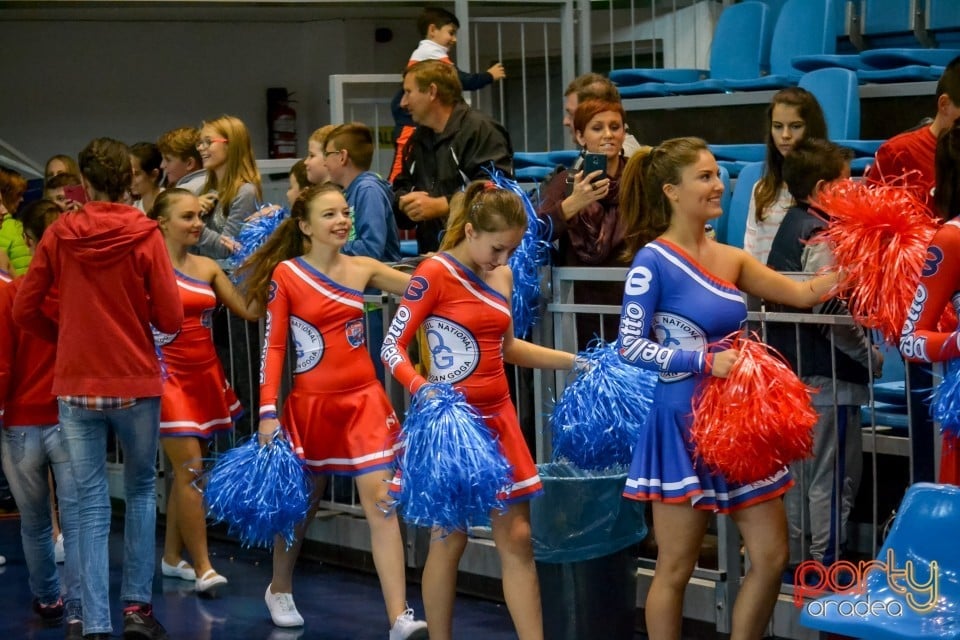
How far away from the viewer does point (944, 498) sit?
3.19m

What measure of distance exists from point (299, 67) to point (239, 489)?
877cm

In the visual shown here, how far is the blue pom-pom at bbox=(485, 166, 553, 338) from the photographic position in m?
4.72

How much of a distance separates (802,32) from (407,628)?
16.1 feet

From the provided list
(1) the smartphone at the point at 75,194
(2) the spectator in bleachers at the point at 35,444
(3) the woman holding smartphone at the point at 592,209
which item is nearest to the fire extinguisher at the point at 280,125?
(1) the smartphone at the point at 75,194

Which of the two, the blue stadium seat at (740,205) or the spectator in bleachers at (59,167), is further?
the spectator in bleachers at (59,167)

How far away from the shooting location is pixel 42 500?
5.10m

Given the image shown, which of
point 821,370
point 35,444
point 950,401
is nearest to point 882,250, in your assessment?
point 950,401

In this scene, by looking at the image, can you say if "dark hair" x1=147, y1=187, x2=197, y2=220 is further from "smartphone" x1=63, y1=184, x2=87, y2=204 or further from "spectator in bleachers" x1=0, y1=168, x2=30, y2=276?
"spectator in bleachers" x1=0, y1=168, x2=30, y2=276

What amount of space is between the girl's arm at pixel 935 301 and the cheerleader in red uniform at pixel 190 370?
2.66m

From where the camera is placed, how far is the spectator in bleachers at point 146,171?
255 inches

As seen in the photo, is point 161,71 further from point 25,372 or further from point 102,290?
point 102,290

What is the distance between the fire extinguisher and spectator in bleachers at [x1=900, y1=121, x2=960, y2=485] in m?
9.60

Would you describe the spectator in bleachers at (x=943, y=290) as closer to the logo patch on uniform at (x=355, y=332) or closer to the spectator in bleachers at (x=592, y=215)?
the spectator in bleachers at (x=592, y=215)

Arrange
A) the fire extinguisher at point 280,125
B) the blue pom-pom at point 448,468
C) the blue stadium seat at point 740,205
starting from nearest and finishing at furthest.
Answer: the blue pom-pom at point 448,468
the blue stadium seat at point 740,205
the fire extinguisher at point 280,125
